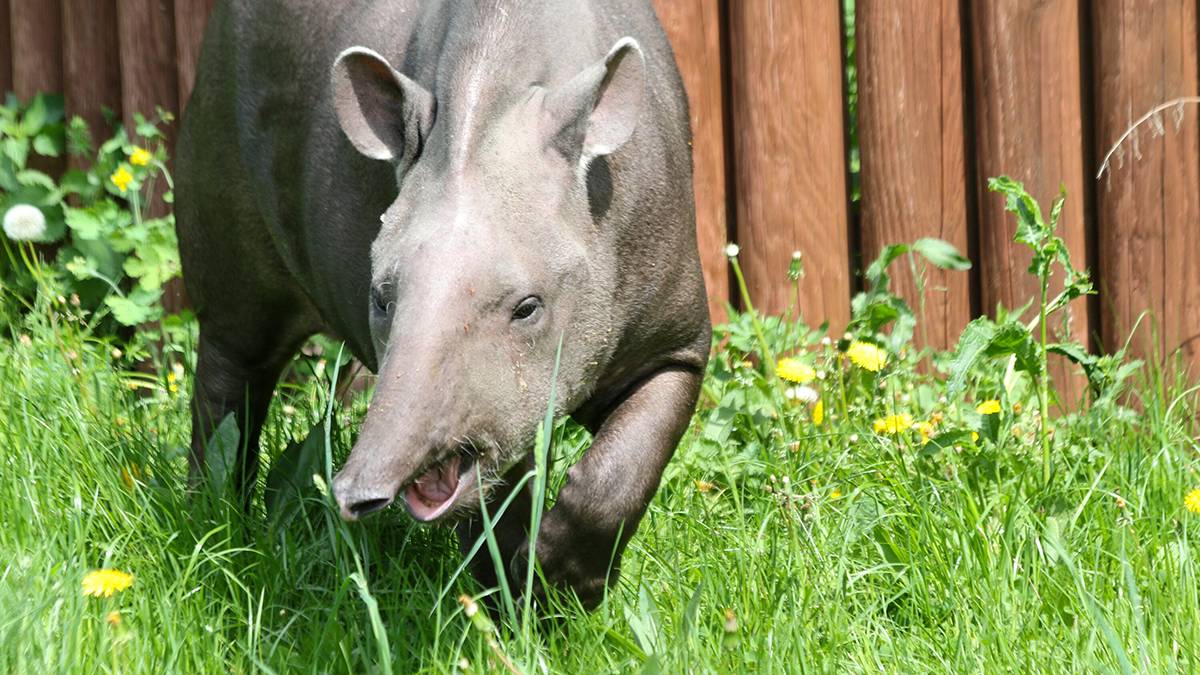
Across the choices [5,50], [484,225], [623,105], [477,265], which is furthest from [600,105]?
[5,50]

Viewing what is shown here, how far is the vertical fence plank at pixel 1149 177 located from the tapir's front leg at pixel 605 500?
6.43 ft

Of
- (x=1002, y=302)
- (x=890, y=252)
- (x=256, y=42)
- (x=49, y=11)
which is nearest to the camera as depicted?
(x=256, y=42)

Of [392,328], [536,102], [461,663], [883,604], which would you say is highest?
[536,102]

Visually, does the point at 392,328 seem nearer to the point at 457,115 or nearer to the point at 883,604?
the point at 457,115

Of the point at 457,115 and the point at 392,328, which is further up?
the point at 457,115

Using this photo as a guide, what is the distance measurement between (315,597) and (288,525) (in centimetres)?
26

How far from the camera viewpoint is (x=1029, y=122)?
5.04 meters

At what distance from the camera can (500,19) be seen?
355cm

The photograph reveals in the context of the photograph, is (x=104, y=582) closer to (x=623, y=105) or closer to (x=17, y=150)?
(x=623, y=105)

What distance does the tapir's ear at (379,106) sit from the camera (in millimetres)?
3389

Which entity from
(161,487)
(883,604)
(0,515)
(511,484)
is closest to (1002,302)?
(883,604)

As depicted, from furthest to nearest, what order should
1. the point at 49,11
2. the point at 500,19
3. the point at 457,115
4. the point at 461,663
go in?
the point at 49,11 → the point at 500,19 → the point at 457,115 → the point at 461,663

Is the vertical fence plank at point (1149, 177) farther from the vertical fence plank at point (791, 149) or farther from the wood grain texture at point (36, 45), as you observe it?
the wood grain texture at point (36, 45)

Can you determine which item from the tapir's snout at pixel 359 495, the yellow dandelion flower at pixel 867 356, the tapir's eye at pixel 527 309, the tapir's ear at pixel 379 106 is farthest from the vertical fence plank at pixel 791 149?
the tapir's snout at pixel 359 495
